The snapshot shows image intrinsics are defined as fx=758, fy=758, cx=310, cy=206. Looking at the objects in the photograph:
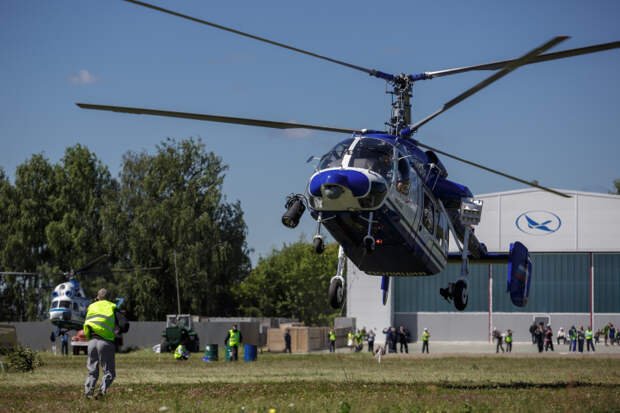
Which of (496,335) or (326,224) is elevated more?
(326,224)

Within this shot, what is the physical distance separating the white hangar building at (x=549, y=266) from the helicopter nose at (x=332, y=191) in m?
45.7

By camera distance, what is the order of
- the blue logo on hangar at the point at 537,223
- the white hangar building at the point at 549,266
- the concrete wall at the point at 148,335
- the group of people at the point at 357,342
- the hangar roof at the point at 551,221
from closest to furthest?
the group of people at the point at 357,342, the concrete wall at the point at 148,335, the hangar roof at the point at 551,221, the white hangar building at the point at 549,266, the blue logo on hangar at the point at 537,223

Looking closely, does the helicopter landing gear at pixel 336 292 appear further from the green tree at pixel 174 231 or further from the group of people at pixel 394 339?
→ the green tree at pixel 174 231

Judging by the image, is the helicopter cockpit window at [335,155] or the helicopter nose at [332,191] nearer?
the helicopter nose at [332,191]

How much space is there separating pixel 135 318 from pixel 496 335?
34.3 metres

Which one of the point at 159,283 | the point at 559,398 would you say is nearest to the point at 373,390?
the point at 559,398

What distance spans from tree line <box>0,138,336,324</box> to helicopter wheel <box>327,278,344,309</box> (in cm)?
5139

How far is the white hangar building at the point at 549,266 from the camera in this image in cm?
5931

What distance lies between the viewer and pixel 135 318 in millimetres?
70000

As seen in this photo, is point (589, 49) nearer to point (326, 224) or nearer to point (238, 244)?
point (326, 224)

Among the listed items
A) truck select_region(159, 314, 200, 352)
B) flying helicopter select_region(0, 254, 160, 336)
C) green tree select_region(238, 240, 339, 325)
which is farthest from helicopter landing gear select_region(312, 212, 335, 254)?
green tree select_region(238, 240, 339, 325)

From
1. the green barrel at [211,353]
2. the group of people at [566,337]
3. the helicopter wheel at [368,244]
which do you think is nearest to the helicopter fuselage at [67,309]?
the green barrel at [211,353]

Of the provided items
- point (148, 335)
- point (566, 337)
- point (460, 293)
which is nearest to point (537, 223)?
point (566, 337)

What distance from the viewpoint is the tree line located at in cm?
6806
